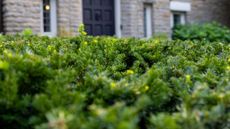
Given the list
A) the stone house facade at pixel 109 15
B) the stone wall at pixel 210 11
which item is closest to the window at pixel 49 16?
the stone house facade at pixel 109 15

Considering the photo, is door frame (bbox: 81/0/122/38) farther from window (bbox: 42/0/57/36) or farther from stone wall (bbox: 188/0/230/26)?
stone wall (bbox: 188/0/230/26)

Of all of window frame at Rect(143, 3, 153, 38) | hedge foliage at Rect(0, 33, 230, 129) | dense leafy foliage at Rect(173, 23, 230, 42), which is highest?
window frame at Rect(143, 3, 153, 38)

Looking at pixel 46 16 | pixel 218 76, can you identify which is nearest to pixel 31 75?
pixel 218 76

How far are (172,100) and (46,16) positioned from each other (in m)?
9.00

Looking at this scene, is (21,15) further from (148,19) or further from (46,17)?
(148,19)

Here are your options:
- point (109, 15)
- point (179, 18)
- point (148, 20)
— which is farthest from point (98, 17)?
point (179, 18)

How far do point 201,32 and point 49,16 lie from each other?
4663mm

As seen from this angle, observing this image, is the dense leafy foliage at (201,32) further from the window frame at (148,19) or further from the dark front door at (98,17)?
the dark front door at (98,17)

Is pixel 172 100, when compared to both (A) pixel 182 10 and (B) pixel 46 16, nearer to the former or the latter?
(B) pixel 46 16

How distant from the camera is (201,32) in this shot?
1362 centimetres

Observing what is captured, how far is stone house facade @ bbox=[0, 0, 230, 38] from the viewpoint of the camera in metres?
10.5

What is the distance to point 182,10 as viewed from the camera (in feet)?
48.0

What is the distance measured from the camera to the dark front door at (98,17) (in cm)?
1247

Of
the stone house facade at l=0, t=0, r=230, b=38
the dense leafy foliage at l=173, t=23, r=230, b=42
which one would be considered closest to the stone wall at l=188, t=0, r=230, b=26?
the stone house facade at l=0, t=0, r=230, b=38
